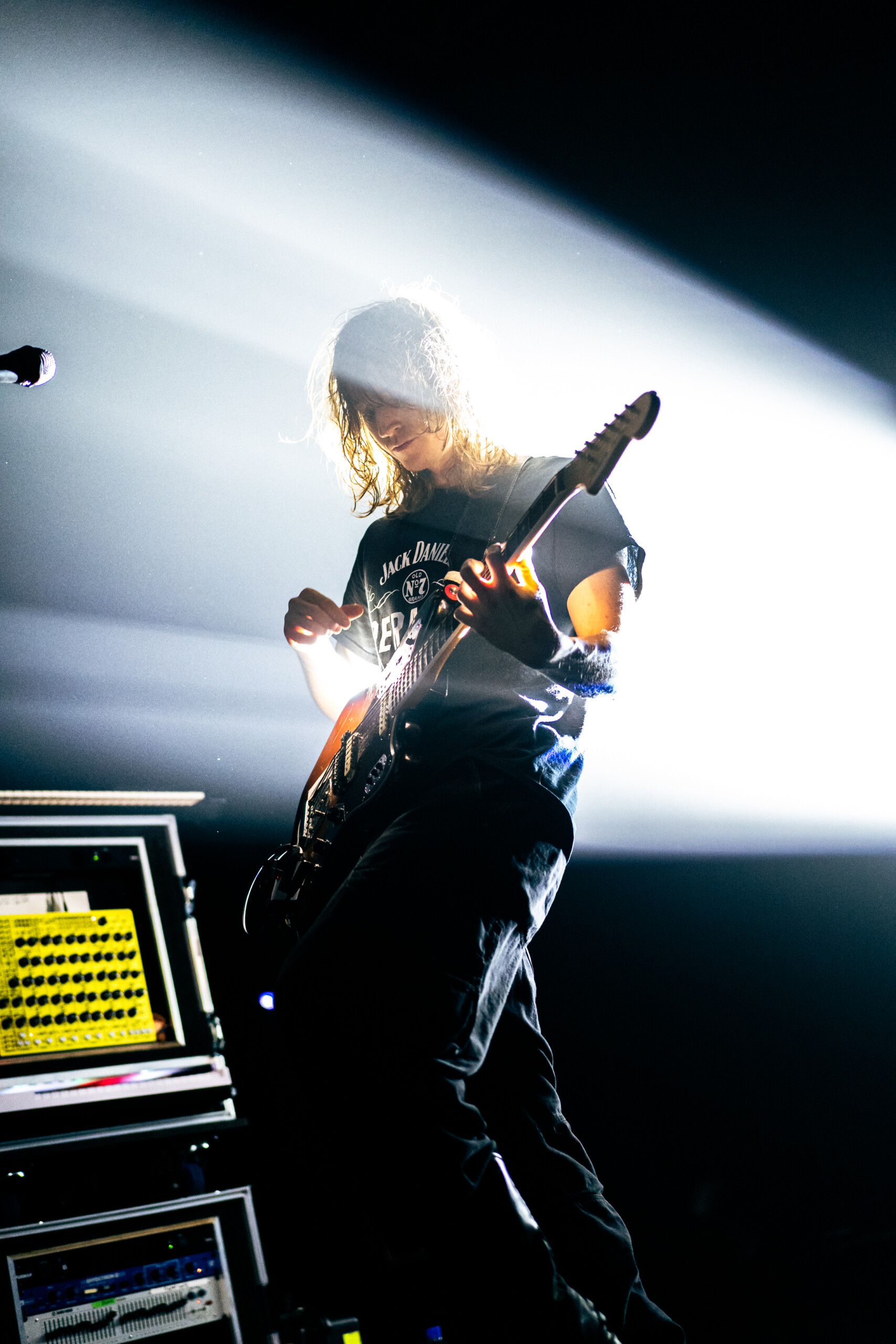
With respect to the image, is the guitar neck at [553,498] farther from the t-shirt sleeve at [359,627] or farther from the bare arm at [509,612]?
the t-shirt sleeve at [359,627]

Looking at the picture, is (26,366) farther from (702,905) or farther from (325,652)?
(702,905)

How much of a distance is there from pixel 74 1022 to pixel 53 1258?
450 mm

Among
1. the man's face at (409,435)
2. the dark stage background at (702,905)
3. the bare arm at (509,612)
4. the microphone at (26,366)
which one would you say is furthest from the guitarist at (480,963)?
the dark stage background at (702,905)

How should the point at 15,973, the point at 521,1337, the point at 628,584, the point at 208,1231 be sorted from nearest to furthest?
the point at 521,1337 < the point at 628,584 < the point at 208,1231 < the point at 15,973

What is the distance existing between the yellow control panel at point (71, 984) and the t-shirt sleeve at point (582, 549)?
1285 mm

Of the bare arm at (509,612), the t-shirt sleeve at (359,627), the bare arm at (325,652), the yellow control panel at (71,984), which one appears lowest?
the yellow control panel at (71,984)

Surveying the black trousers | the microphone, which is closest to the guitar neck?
the black trousers

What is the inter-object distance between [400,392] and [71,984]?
1.47m

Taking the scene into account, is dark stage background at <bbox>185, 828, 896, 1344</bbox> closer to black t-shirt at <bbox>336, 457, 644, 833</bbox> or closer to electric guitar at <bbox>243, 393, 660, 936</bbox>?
electric guitar at <bbox>243, 393, 660, 936</bbox>

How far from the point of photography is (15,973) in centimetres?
187

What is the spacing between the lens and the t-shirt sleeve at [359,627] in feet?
6.55

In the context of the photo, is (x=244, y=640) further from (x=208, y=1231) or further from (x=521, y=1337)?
(x=521, y=1337)

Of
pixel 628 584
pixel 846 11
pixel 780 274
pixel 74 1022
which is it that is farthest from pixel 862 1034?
pixel 846 11

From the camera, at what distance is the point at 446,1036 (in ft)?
3.76
